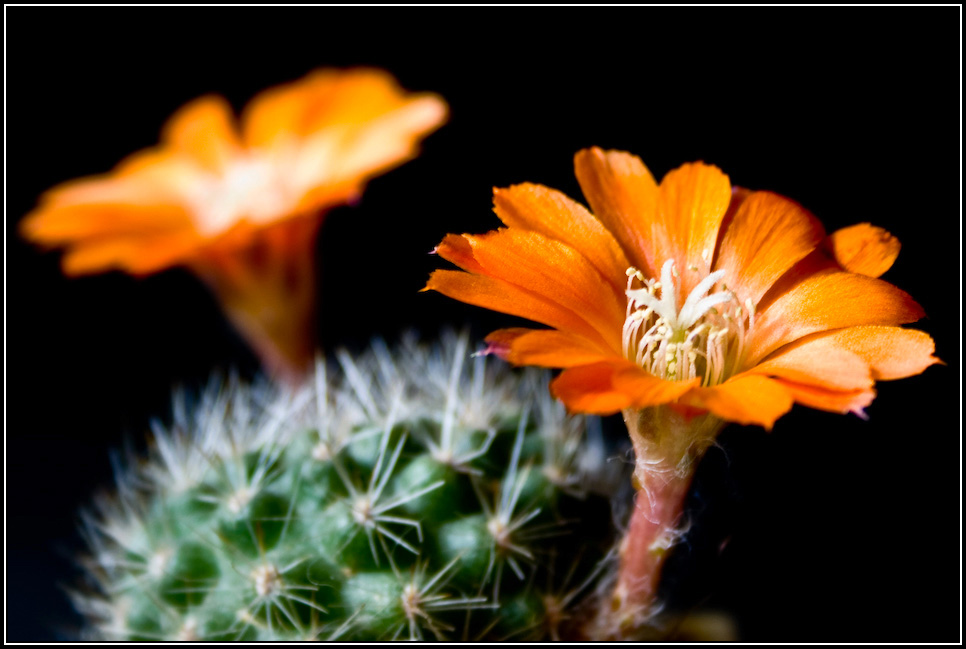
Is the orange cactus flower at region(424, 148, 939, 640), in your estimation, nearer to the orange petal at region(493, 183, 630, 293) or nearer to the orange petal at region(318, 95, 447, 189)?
the orange petal at region(493, 183, 630, 293)

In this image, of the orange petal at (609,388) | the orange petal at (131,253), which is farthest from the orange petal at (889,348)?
the orange petal at (131,253)

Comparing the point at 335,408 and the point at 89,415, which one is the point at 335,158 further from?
the point at 89,415

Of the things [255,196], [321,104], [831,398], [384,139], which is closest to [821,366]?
[831,398]

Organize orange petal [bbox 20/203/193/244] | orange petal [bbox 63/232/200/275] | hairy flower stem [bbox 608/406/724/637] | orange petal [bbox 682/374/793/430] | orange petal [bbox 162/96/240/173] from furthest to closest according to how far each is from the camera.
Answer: orange petal [bbox 162/96/240/173]
orange petal [bbox 20/203/193/244]
orange petal [bbox 63/232/200/275]
hairy flower stem [bbox 608/406/724/637]
orange petal [bbox 682/374/793/430]

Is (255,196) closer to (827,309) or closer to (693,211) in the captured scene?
(693,211)

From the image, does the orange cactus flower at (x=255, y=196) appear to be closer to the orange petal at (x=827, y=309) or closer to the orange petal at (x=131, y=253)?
the orange petal at (x=131, y=253)

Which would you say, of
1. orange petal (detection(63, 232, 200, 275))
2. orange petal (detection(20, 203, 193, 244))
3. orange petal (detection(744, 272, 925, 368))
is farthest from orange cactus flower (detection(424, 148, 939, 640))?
orange petal (detection(20, 203, 193, 244))
